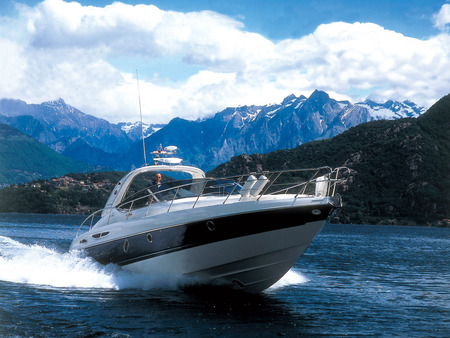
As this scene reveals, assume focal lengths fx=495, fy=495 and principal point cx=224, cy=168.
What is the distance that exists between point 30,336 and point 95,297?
362 cm

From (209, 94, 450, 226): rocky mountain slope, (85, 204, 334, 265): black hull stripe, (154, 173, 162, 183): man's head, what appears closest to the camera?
(85, 204, 334, 265): black hull stripe

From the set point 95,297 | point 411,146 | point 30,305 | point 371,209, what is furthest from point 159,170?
point 411,146

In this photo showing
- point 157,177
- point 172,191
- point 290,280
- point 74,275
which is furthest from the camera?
point 290,280

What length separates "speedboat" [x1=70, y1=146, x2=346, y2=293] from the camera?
465 inches

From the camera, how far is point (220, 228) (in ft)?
39.3

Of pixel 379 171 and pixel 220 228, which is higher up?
pixel 379 171

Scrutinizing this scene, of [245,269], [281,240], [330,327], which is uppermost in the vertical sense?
[281,240]

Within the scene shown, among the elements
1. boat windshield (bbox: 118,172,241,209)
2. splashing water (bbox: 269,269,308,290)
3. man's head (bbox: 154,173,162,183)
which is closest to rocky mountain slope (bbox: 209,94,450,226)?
splashing water (bbox: 269,269,308,290)

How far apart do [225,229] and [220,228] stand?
13cm

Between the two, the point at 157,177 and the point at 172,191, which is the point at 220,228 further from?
the point at 157,177

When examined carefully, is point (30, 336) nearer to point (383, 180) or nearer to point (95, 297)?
point (95, 297)

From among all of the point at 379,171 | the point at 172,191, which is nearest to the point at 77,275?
the point at 172,191

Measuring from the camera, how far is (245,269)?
12.3 metres

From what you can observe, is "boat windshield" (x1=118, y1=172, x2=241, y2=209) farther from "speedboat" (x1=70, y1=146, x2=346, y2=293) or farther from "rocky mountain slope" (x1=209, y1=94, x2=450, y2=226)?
"rocky mountain slope" (x1=209, y1=94, x2=450, y2=226)
